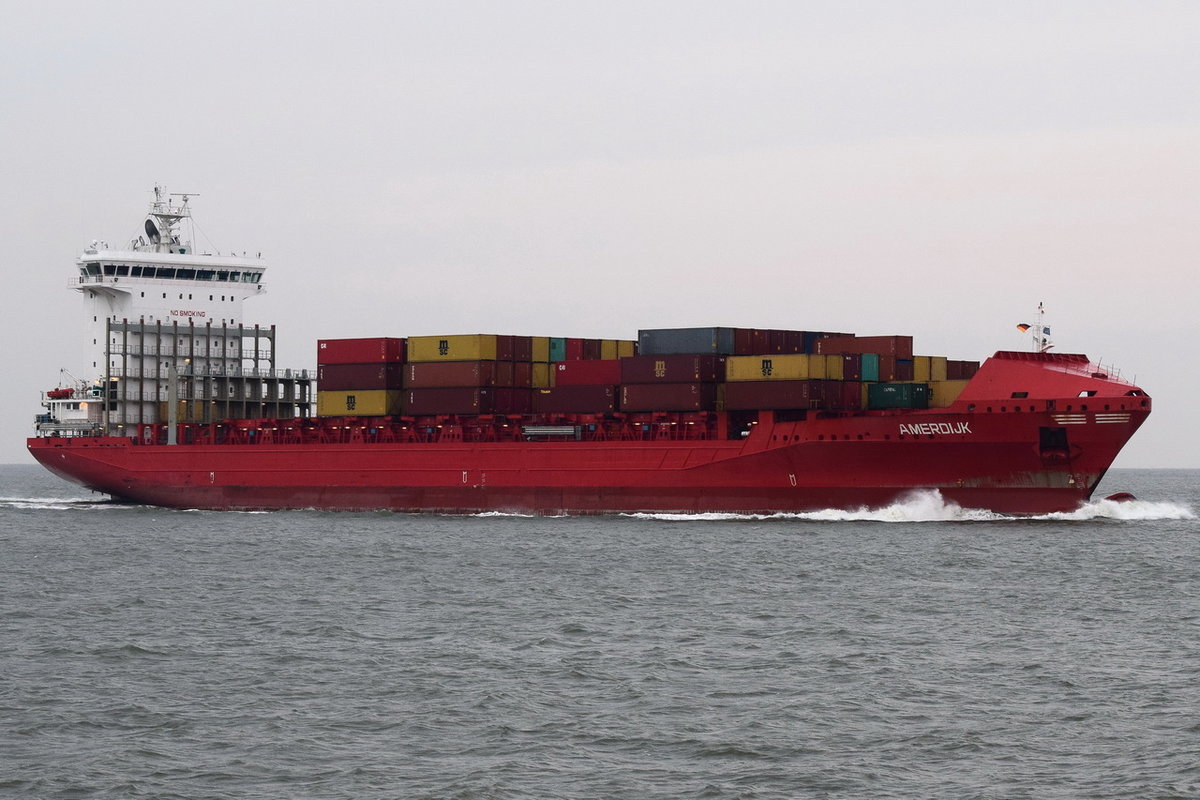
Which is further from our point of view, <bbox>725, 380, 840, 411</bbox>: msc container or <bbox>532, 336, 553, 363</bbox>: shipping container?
<bbox>532, 336, 553, 363</bbox>: shipping container

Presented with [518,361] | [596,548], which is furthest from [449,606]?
[518,361]

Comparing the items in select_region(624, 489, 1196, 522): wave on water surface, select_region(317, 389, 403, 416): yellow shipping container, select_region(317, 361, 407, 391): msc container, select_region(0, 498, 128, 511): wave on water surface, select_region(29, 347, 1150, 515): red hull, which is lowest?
select_region(0, 498, 128, 511): wave on water surface

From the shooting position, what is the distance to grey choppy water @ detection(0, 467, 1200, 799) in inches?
709

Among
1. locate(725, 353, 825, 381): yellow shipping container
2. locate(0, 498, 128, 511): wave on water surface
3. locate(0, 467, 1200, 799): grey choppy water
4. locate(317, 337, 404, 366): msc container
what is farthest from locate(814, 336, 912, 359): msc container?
locate(0, 498, 128, 511): wave on water surface

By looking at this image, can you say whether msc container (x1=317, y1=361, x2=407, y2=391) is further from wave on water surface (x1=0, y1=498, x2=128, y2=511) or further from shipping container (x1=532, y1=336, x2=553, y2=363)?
wave on water surface (x1=0, y1=498, x2=128, y2=511)

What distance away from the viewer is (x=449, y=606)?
30.6 meters

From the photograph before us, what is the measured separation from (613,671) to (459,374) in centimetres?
3128

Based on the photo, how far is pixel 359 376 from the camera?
2226 inches

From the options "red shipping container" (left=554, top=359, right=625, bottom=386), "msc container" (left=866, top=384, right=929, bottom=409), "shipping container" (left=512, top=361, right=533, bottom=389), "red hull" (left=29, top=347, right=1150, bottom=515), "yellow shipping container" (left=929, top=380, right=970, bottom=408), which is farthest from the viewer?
"shipping container" (left=512, top=361, right=533, bottom=389)

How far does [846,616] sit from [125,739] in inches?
570

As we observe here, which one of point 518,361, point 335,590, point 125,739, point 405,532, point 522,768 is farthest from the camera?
point 518,361

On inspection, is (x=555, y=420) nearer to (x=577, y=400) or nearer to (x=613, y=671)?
(x=577, y=400)

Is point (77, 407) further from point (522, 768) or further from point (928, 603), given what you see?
point (522, 768)

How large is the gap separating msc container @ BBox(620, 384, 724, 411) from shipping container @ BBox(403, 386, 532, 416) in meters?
5.88
